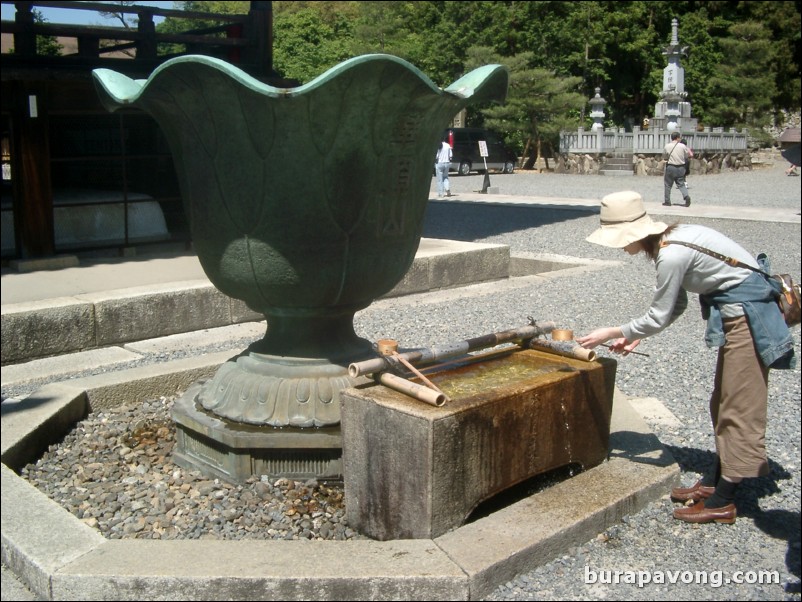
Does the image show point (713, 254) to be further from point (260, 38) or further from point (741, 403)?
point (260, 38)

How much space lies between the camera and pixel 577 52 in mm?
35125

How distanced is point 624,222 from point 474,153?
26.6 meters

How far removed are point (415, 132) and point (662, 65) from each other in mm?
37049

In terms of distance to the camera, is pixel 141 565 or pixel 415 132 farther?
pixel 415 132

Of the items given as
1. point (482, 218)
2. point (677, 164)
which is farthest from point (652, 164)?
point (482, 218)

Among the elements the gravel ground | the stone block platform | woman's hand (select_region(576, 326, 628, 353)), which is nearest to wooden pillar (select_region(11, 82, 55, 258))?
the gravel ground

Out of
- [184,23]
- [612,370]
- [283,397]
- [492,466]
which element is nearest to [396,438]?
[492,466]

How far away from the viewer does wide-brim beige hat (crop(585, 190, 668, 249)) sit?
128 inches

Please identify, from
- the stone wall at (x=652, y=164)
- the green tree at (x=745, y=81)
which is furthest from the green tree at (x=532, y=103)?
the green tree at (x=745, y=81)

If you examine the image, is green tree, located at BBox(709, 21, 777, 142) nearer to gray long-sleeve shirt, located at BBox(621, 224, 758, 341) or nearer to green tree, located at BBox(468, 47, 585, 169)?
green tree, located at BBox(468, 47, 585, 169)

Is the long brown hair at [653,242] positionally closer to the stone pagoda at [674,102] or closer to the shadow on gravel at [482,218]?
the shadow on gravel at [482,218]

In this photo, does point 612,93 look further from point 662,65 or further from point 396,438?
point 396,438

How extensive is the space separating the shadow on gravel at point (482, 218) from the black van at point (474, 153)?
35.4 ft

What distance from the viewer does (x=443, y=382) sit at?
11.1 ft
